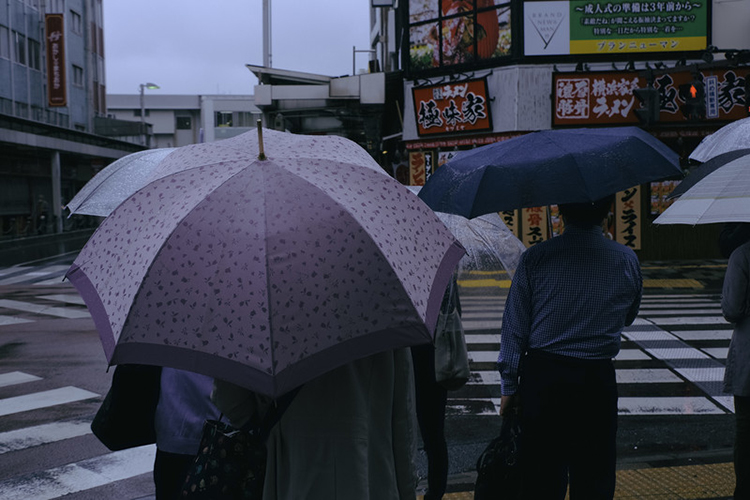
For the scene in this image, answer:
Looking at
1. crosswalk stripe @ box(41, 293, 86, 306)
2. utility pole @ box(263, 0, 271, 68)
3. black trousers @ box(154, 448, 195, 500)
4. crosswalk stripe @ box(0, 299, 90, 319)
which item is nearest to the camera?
black trousers @ box(154, 448, 195, 500)

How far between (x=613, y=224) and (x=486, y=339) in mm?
10821

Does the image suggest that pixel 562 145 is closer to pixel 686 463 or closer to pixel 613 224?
pixel 686 463

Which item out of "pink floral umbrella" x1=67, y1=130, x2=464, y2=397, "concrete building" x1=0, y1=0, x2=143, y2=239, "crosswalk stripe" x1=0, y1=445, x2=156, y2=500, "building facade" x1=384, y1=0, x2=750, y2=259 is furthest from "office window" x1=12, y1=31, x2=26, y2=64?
"pink floral umbrella" x1=67, y1=130, x2=464, y2=397

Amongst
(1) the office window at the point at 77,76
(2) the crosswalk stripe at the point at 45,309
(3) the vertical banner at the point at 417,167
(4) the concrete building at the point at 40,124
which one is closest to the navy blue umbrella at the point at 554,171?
(2) the crosswalk stripe at the point at 45,309

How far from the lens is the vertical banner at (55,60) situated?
3841 centimetres

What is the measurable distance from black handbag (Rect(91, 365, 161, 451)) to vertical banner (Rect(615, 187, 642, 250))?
1851 centimetres

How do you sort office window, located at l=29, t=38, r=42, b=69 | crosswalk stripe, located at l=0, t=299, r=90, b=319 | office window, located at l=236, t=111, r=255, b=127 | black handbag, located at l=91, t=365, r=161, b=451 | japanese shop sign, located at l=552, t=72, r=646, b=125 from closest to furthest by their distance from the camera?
black handbag, located at l=91, t=365, r=161, b=451, crosswalk stripe, located at l=0, t=299, r=90, b=319, japanese shop sign, located at l=552, t=72, r=646, b=125, office window, located at l=29, t=38, r=42, b=69, office window, located at l=236, t=111, r=255, b=127

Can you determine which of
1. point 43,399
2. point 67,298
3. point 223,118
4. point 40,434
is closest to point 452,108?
point 67,298

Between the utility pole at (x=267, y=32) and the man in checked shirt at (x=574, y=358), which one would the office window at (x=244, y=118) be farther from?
the man in checked shirt at (x=574, y=358)

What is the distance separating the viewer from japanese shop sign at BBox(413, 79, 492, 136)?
20.5m

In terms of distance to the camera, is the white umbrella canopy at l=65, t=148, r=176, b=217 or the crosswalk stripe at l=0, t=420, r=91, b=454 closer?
the white umbrella canopy at l=65, t=148, r=176, b=217

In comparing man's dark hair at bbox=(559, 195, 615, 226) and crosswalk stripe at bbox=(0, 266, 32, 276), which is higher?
man's dark hair at bbox=(559, 195, 615, 226)

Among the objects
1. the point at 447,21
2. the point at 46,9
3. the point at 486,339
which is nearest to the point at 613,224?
the point at 447,21

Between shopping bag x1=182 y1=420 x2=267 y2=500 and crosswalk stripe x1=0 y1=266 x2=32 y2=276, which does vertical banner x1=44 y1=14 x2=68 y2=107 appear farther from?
shopping bag x1=182 y1=420 x2=267 y2=500
